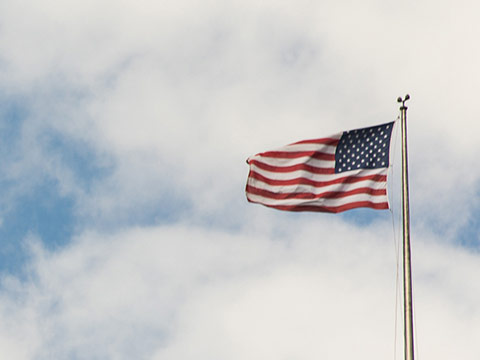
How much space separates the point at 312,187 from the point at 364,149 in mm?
2136

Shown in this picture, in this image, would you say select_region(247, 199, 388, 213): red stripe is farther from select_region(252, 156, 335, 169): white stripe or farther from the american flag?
select_region(252, 156, 335, 169): white stripe

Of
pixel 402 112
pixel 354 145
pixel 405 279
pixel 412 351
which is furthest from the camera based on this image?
pixel 354 145

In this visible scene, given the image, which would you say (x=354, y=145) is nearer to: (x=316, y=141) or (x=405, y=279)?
(x=316, y=141)

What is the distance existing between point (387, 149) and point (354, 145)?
117 centimetres

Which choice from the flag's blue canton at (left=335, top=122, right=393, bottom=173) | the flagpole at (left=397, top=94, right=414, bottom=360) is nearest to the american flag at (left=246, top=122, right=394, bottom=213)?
the flag's blue canton at (left=335, top=122, right=393, bottom=173)

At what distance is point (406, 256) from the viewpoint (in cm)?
2144

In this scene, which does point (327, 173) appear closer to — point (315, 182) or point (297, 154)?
point (315, 182)

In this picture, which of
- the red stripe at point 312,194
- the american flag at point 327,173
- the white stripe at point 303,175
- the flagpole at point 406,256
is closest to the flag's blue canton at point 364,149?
the american flag at point 327,173

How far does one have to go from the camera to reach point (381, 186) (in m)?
24.8

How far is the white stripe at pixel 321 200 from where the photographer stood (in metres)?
24.6

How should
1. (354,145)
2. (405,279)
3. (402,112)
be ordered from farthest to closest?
(354,145)
(402,112)
(405,279)

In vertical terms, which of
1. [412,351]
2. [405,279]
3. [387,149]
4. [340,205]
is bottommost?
[412,351]

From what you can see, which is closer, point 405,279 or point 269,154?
point 405,279

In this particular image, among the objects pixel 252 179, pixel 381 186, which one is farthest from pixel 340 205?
pixel 252 179
